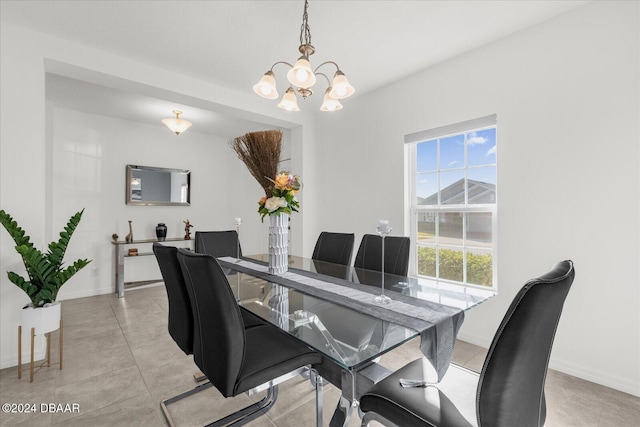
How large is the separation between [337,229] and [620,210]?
271cm

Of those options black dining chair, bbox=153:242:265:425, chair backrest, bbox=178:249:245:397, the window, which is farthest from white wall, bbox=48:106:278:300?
chair backrest, bbox=178:249:245:397

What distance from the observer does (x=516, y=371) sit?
84cm

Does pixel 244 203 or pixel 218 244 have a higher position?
pixel 244 203

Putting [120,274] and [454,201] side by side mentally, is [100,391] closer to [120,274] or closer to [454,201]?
[120,274]

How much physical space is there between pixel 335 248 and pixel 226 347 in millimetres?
1798

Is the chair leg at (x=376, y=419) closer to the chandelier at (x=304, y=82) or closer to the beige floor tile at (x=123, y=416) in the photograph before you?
the beige floor tile at (x=123, y=416)

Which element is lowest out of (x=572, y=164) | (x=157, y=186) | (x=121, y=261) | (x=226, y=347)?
(x=121, y=261)

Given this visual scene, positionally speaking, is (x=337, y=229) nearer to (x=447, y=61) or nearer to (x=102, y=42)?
(x=447, y=61)

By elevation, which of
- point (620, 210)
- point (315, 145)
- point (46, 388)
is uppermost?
point (315, 145)

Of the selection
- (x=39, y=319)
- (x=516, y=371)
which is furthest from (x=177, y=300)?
(x=516, y=371)

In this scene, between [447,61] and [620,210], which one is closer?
[620,210]

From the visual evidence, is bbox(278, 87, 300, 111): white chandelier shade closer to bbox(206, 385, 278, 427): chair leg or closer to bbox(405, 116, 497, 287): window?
bbox(405, 116, 497, 287): window

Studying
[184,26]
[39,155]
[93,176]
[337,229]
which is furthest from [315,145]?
[93,176]

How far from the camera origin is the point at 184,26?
2381 mm
